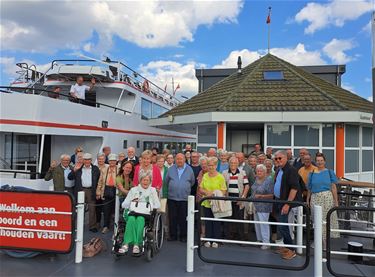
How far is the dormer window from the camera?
11.7 meters

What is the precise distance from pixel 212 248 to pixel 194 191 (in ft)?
3.18

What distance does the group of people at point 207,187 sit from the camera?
15.0 feet

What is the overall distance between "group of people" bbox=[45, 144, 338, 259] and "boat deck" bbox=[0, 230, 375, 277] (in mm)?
247

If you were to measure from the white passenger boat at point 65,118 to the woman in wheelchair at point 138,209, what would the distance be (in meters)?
3.23

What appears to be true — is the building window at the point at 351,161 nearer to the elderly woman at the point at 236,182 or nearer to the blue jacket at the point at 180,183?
the elderly woman at the point at 236,182

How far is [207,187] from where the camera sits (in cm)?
489

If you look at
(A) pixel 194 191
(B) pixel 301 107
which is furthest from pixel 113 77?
(A) pixel 194 191

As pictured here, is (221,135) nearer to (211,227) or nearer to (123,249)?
(211,227)

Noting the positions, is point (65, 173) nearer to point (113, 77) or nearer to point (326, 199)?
point (326, 199)

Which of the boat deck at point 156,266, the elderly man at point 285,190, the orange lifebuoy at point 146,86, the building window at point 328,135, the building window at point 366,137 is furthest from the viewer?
the orange lifebuoy at point 146,86

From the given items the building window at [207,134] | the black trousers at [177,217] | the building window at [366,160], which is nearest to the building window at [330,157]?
the building window at [366,160]

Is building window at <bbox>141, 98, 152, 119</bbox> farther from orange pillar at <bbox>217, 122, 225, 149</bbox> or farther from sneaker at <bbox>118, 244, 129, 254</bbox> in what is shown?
sneaker at <bbox>118, 244, 129, 254</bbox>

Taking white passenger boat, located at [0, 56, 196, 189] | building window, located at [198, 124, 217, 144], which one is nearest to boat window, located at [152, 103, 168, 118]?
white passenger boat, located at [0, 56, 196, 189]

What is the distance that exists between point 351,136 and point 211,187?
6.68 meters
